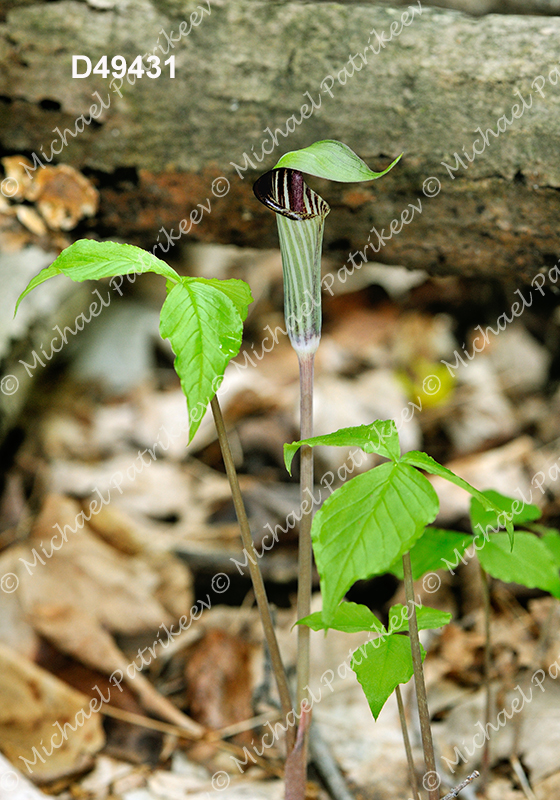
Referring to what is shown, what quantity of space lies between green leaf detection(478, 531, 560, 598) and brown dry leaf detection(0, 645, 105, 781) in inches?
48.6

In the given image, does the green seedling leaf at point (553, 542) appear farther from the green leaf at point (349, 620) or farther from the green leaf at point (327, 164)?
the green leaf at point (327, 164)

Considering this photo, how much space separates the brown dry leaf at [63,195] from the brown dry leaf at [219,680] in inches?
56.7

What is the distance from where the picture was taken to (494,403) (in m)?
3.53

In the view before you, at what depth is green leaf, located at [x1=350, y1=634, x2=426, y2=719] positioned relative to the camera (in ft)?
3.76

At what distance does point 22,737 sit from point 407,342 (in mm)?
3002

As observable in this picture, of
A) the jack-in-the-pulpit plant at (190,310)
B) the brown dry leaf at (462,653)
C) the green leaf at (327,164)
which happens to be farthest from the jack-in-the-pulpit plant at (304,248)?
the brown dry leaf at (462,653)

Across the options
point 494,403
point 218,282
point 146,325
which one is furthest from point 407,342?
point 218,282

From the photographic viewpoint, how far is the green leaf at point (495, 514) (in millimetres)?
1431

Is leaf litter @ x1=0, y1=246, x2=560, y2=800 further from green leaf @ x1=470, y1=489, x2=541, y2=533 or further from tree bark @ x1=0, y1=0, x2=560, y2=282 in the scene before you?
tree bark @ x1=0, y1=0, x2=560, y2=282

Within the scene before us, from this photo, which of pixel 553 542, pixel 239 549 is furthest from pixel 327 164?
pixel 239 549

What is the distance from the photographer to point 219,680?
2.09 meters

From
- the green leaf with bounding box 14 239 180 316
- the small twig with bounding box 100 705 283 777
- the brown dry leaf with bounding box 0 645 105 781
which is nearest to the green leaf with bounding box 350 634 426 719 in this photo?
the green leaf with bounding box 14 239 180 316

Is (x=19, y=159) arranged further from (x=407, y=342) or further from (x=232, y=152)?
(x=407, y=342)

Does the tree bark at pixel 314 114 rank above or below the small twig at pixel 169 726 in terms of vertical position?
above
